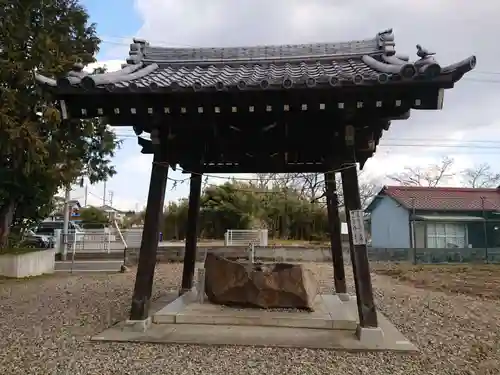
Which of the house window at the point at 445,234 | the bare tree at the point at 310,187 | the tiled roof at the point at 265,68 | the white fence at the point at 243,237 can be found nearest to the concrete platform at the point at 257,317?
the tiled roof at the point at 265,68

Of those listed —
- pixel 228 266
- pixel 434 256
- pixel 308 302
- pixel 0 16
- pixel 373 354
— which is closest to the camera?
pixel 373 354

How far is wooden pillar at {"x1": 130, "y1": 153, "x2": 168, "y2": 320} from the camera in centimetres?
525

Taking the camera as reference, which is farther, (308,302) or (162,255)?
(162,255)

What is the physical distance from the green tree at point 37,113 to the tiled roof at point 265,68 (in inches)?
215

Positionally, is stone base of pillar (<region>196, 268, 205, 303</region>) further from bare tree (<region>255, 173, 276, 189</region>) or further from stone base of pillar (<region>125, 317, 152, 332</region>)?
bare tree (<region>255, 173, 276, 189</region>)

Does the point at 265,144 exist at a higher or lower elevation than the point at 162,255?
higher

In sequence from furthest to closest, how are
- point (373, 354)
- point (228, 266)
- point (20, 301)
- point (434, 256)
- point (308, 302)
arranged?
point (434, 256), point (20, 301), point (228, 266), point (308, 302), point (373, 354)

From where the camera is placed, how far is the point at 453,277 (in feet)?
40.1

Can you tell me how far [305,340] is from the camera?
189 inches

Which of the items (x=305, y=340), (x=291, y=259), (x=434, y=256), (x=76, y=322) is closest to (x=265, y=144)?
(x=305, y=340)

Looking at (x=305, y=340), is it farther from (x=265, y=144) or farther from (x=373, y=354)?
(x=265, y=144)

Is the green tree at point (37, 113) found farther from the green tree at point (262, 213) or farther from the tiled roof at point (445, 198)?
the tiled roof at point (445, 198)

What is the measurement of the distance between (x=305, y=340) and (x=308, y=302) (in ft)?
3.40

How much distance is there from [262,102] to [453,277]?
10.3m
